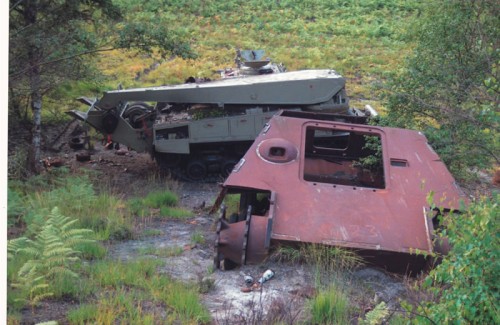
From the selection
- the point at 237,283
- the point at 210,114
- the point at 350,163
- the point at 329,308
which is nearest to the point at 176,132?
the point at 210,114

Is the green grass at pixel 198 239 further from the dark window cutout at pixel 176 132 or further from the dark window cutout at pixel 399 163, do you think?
the dark window cutout at pixel 176 132

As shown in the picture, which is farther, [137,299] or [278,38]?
[278,38]

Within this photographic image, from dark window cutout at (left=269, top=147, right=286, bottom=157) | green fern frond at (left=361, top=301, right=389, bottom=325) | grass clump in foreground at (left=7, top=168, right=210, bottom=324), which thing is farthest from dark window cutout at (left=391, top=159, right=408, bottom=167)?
green fern frond at (left=361, top=301, right=389, bottom=325)

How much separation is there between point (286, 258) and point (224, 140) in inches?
211

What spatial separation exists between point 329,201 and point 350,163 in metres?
2.40

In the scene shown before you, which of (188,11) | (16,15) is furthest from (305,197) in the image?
(188,11)

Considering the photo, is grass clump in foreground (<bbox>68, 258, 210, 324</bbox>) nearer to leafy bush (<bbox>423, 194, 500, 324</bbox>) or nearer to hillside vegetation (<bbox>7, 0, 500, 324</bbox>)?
hillside vegetation (<bbox>7, 0, 500, 324</bbox>)

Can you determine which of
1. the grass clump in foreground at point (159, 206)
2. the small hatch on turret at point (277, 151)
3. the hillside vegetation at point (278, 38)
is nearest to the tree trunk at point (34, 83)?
the grass clump in foreground at point (159, 206)

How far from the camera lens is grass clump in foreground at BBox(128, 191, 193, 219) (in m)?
8.62

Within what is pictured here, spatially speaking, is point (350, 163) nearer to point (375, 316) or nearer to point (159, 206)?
point (159, 206)

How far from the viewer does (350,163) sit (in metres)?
8.30

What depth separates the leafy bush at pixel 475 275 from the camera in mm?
3562

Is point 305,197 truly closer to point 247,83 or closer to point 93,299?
point 93,299

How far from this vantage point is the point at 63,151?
1346 centimetres
